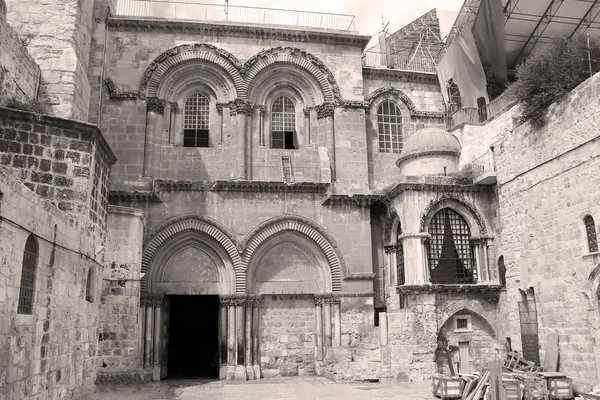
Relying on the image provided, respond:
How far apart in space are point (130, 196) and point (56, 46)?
5.58 m

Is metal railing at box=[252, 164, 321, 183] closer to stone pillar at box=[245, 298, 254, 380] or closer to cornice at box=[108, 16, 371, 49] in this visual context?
stone pillar at box=[245, 298, 254, 380]

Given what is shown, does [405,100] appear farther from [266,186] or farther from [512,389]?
[512,389]

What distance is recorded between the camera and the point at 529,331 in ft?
55.6

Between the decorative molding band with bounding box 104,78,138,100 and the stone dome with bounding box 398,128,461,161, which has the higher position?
the decorative molding band with bounding box 104,78,138,100

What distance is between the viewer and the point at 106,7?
2125cm

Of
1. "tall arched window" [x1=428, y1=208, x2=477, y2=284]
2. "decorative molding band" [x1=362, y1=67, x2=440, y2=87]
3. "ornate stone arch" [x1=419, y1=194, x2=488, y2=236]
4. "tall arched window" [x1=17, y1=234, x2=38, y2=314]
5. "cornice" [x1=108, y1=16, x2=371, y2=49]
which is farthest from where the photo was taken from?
"decorative molding band" [x1=362, y1=67, x2=440, y2=87]

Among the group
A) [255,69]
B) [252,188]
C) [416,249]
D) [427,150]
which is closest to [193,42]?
[255,69]

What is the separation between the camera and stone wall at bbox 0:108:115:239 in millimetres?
11250

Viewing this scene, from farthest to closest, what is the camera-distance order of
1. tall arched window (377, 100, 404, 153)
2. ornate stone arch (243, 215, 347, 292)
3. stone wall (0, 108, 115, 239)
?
tall arched window (377, 100, 404, 153) → ornate stone arch (243, 215, 347, 292) → stone wall (0, 108, 115, 239)

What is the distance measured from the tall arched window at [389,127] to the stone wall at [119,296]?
10980mm

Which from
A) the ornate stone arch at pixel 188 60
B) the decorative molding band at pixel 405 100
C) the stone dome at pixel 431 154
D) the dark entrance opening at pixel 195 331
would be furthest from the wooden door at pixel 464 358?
the ornate stone arch at pixel 188 60

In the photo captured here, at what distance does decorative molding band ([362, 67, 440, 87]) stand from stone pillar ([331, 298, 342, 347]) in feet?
30.3

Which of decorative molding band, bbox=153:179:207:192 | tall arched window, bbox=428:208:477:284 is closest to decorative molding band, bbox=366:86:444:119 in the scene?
tall arched window, bbox=428:208:477:284

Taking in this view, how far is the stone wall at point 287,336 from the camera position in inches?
797
